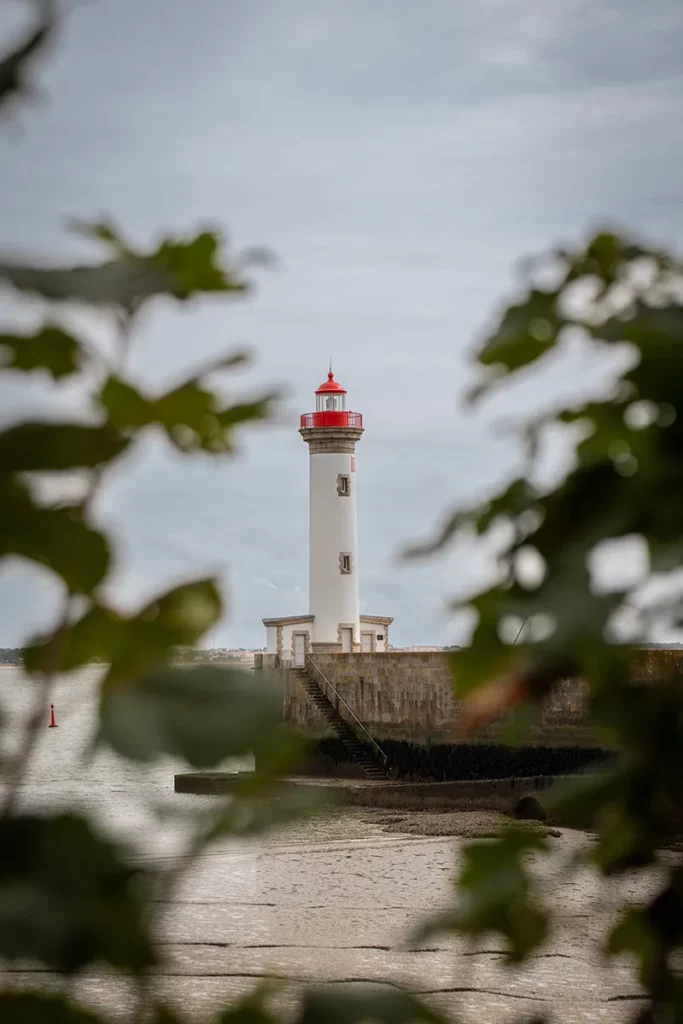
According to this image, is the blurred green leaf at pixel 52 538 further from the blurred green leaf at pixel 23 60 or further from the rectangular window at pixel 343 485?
the rectangular window at pixel 343 485

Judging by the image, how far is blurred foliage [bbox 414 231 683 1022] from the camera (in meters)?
0.55

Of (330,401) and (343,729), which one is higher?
(330,401)

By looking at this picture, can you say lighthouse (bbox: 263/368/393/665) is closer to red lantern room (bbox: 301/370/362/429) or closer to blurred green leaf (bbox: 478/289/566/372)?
red lantern room (bbox: 301/370/362/429)

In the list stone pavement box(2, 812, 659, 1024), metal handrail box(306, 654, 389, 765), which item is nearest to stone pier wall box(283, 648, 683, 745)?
metal handrail box(306, 654, 389, 765)

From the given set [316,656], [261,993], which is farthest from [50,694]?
[316,656]

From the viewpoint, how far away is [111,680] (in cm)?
49

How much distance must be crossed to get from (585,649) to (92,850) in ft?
0.67

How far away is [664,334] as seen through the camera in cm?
59

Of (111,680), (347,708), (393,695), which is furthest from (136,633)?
(347,708)

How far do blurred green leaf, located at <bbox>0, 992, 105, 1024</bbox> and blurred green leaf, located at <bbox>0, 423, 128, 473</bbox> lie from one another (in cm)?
21

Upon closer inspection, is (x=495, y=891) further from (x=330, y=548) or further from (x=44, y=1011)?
(x=330, y=548)

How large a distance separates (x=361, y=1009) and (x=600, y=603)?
19 centimetres

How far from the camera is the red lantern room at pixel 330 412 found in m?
36.4

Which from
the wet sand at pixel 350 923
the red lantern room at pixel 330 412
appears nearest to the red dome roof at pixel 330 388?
the red lantern room at pixel 330 412
